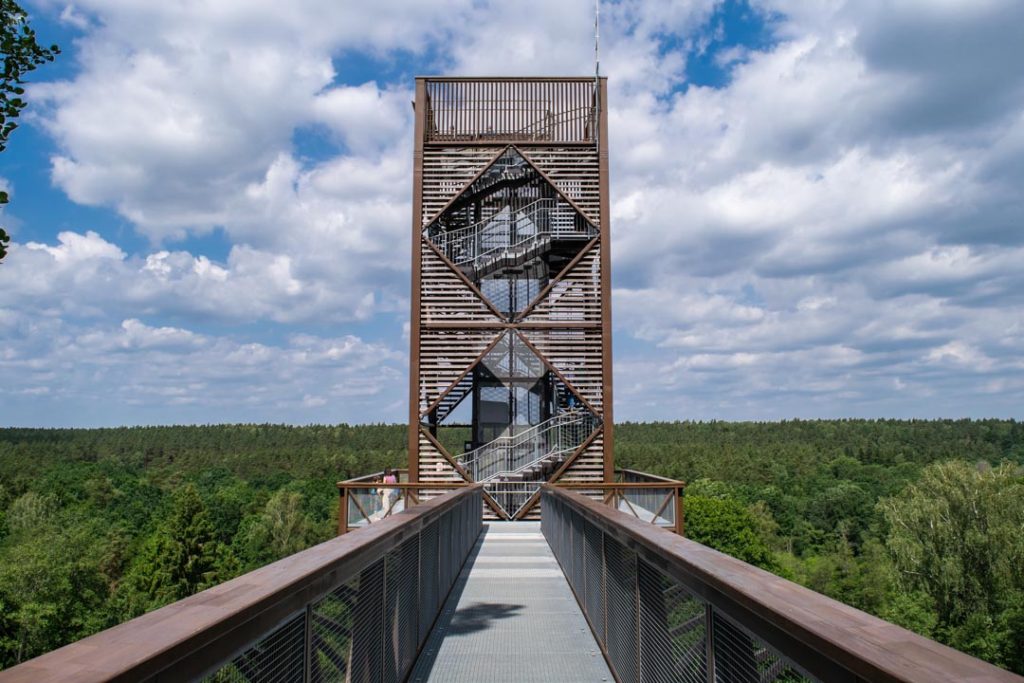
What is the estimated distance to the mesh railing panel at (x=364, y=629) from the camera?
2729 mm

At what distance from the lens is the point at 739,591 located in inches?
103

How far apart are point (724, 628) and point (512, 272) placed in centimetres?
2197

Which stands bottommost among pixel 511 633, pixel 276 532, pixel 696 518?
pixel 276 532

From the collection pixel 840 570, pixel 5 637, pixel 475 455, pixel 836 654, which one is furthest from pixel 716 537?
pixel 836 654

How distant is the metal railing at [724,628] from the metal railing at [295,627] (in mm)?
1379

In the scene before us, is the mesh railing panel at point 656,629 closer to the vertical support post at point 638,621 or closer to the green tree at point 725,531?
the vertical support post at point 638,621

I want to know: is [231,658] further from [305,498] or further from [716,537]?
[305,498]

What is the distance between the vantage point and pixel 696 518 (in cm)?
5294

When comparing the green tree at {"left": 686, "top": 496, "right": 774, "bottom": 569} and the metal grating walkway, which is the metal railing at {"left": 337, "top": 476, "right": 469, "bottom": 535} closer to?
the metal grating walkway

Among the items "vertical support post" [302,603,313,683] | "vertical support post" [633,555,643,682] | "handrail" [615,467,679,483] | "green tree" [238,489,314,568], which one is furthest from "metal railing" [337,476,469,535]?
"green tree" [238,489,314,568]

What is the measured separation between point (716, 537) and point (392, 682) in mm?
49726

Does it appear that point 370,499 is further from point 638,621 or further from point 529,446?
point 638,621

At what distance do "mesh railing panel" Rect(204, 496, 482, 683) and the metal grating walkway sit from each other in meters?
0.21

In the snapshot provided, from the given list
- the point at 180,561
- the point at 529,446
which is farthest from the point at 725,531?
the point at 180,561
